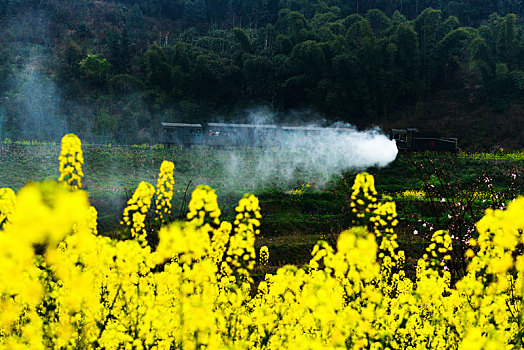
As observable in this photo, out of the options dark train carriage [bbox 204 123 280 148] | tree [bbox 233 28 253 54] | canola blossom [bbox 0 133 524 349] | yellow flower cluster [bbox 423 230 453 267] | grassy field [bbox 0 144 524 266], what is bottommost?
canola blossom [bbox 0 133 524 349]

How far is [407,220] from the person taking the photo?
14461mm

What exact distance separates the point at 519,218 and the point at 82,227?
427cm

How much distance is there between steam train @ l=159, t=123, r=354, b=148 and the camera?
26.4 metres

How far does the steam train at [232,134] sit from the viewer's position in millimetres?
26391

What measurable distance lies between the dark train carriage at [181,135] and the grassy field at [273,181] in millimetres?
2313

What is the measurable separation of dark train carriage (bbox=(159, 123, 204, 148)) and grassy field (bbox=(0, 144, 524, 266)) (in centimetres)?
231

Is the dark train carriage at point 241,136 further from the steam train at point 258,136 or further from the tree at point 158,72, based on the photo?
the tree at point 158,72

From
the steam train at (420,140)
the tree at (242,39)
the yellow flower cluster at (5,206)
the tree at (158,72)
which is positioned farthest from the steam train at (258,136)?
the yellow flower cluster at (5,206)

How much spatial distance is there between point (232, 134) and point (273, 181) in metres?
8.44

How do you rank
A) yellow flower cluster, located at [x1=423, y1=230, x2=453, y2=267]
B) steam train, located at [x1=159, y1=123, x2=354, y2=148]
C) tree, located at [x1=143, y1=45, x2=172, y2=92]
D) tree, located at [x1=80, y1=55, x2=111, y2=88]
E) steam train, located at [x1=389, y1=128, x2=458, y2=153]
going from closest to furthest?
yellow flower cluster, located at [x1=423, y1=230, x2=453, y2=267] < steam train, located at [x1=159, y1=123, x2=354, y2=148] < steam train, located at [x1=389, y1=128, x2=458, y2=153] < tree, located at [x1=143, y1=45, x2=172, y2=92] < tree, located at [x1=80, y1=55, x2=111, y2=88]

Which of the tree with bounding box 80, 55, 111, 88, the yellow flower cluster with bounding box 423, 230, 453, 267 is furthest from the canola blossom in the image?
the tree with bounding box 80, 55, 111, 88

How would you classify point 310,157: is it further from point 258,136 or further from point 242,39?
point 242,39

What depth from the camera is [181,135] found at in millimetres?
27375

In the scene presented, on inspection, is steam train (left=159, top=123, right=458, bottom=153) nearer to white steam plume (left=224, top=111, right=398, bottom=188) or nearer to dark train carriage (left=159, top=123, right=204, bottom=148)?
dark train carriage (left=159, top=123, right=204, bottom=148)
